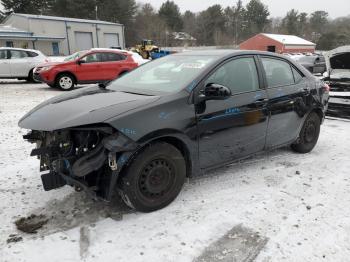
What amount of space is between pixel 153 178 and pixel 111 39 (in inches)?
1740

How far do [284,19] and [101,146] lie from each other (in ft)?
326

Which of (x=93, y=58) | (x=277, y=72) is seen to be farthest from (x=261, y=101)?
(x=93, y=58)

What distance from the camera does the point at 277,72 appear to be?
16.7 ft

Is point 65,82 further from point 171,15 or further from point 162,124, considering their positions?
point 171,15

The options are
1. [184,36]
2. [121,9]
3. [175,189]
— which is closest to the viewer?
[175,189]

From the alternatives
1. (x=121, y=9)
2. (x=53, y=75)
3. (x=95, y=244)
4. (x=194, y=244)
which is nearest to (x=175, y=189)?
(x=194, y=244)

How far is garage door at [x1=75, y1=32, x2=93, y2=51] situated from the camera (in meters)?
42.9

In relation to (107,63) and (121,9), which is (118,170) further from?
(121,9)

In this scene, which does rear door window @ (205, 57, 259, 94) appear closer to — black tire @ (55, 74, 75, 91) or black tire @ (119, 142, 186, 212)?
black tire @ (119, 142, 186, 212)

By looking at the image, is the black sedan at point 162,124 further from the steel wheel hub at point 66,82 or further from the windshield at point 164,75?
the steel wheel hub at point 66,82

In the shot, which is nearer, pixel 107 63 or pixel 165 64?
pixel 165 64

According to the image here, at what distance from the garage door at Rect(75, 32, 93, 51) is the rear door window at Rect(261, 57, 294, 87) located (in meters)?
40.8

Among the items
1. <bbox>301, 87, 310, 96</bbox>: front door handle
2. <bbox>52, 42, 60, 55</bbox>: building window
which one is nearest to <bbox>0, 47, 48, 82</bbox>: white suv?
<bbox>301, 87, 310, 96</bbox>: front door handle

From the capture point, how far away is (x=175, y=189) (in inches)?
151
